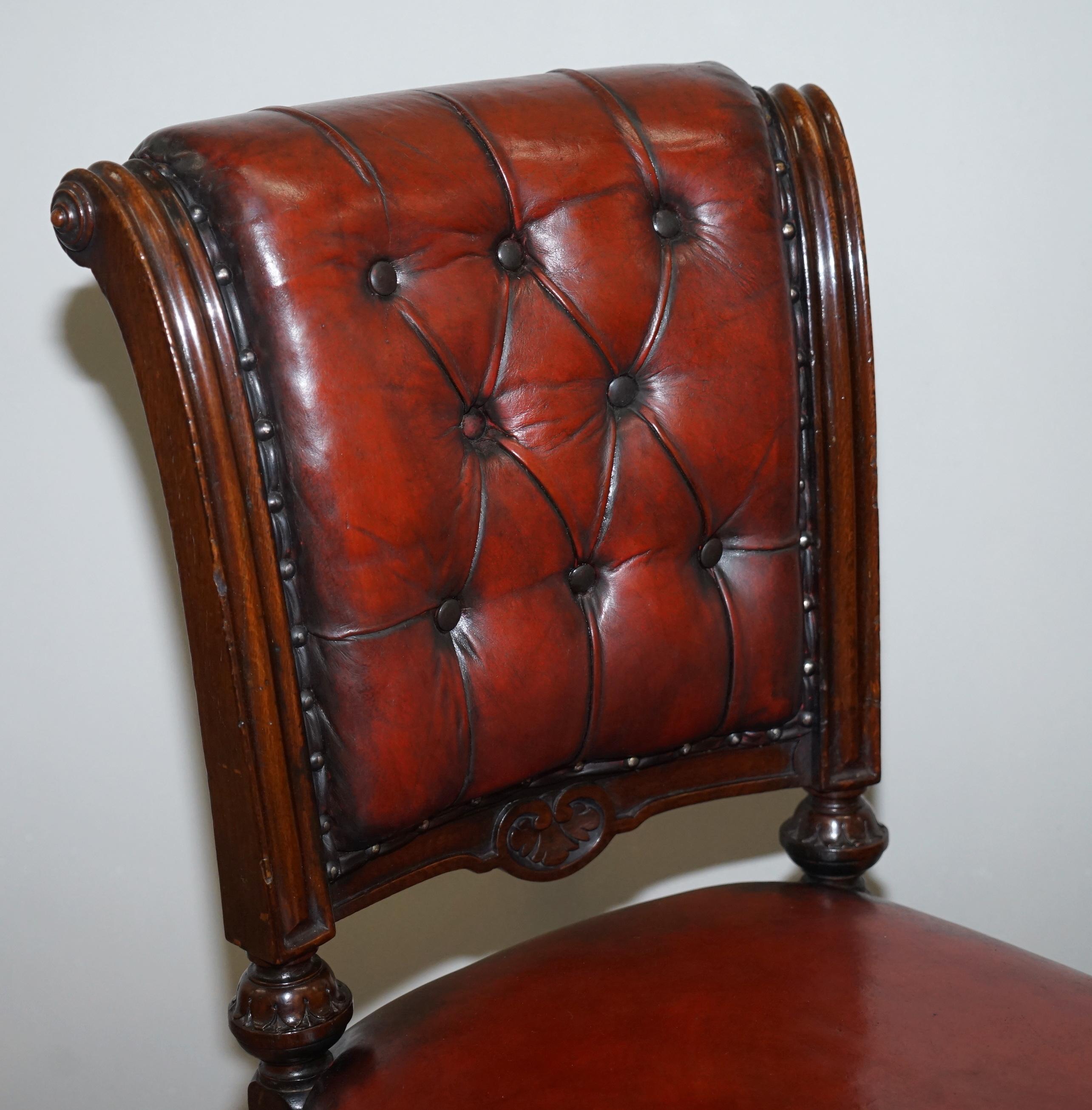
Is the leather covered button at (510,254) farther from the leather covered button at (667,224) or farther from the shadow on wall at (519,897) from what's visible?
the shadow on wall at (519,897)

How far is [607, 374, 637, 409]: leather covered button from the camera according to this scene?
907 millimetres

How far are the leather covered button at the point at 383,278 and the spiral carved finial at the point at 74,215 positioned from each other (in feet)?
0.56

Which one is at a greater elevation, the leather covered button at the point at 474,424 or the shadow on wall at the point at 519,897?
the leather covered button at the point at 474,424

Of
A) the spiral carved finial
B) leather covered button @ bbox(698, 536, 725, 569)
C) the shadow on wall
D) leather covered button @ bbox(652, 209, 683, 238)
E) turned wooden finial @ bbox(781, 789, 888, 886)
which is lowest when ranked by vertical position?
the shadow on wall

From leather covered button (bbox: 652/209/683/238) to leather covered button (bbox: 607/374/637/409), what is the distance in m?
0.11

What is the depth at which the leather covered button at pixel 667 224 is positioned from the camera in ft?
3.00

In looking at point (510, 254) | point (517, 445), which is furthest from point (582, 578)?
point (510, 254)

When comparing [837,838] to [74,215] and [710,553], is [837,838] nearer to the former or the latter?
[710,553]

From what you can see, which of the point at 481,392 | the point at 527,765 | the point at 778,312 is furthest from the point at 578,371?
the point at 527,765

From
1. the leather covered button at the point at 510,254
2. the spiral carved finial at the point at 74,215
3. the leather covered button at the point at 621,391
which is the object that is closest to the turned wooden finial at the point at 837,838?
the leather covered button at the point at 621,391

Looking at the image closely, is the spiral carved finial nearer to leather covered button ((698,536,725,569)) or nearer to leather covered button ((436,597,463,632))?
leather covered button ((436,597,463,632))

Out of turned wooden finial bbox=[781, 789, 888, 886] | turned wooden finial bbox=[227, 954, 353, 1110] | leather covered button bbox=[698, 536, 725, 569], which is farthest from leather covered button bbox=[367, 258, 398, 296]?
turned wooden finial bbox=[781, 789, 888, 886]

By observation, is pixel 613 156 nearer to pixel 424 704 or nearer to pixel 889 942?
pixel 424 704

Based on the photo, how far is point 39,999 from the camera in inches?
49.7
